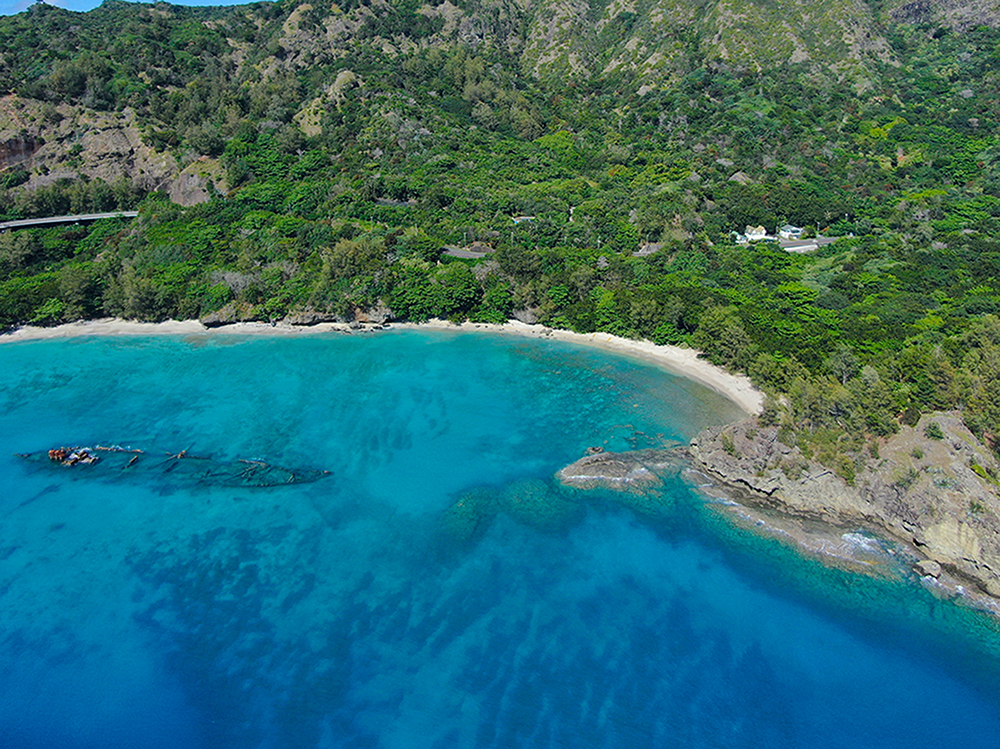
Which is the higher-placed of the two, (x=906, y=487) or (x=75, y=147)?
(x=75, y=147)

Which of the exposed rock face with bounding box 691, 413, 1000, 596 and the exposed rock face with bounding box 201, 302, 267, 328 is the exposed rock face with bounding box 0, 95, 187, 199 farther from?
the exposed rock face with bounding box 691, 413, 1000, 596

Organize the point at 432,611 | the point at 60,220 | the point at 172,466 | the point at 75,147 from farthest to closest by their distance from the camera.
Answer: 1. the point at 75,147
2. the point at 60,220
3. the point at 172,466
4. the point at 432,611

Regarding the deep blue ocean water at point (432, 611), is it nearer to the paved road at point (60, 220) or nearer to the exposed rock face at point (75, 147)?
the paved road at point (60, 220)

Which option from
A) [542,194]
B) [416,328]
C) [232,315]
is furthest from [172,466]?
[542,194]

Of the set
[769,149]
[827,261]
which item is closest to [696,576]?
[827,261]

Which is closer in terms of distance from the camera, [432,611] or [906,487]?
[432,611]

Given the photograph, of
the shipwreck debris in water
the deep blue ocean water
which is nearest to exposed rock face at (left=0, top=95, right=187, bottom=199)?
the deep blue ocean water

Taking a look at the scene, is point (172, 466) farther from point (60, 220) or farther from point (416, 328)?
point (60, 220)

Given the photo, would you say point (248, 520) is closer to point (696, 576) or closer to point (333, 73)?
point (696, 576)
